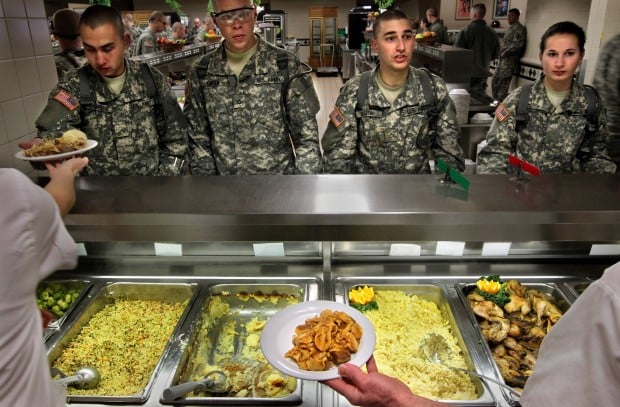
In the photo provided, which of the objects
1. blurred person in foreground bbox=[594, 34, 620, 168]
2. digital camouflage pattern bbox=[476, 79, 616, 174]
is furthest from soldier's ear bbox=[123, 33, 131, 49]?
blurred person in foreground bbox=[594, 34, 620, 168]

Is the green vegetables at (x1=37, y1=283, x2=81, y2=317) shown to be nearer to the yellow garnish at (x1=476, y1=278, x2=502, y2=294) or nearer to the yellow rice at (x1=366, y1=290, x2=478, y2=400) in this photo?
the yellow rice at (x1=366, y1=290, x2=478, y2=400)

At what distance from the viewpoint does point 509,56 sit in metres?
8.59

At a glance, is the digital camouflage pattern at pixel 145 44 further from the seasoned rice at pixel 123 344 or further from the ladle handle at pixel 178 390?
the ladle handle at pixel 178 390

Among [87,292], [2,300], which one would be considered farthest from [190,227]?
[87,292]

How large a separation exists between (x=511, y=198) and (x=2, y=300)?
1272 millimetres

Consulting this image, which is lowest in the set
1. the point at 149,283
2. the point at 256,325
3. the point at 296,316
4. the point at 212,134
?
the point at 256,325

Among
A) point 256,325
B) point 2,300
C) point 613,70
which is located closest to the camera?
point 2,300

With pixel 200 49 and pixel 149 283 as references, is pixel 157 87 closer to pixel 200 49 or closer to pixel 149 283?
pixel 149 283

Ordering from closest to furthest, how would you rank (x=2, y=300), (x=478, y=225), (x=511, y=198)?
(x=2, y=300) → (x=478, y=225) → (x=511, y=198)

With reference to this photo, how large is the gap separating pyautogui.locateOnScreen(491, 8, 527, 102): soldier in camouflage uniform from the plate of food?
8.30 metres

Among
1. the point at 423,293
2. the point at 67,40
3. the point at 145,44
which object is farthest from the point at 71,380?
the point at 145,44

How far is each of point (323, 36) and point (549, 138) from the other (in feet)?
53.9

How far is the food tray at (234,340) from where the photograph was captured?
4.38 feet

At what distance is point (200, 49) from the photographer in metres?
6.39
